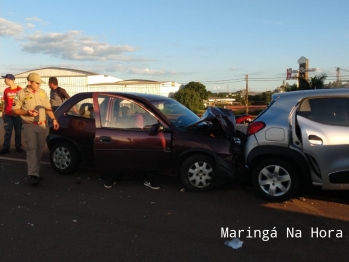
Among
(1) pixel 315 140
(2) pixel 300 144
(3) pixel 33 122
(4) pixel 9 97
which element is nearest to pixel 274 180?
(2) pixel 300 144

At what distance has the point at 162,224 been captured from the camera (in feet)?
15.3

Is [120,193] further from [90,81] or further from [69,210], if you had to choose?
[90,81]

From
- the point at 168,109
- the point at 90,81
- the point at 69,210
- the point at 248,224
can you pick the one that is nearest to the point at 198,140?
the point at 168,109

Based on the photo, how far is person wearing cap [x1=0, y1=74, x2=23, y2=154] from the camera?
884cm

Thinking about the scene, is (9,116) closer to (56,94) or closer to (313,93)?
(56,94)

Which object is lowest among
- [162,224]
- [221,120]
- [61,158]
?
[162,224]

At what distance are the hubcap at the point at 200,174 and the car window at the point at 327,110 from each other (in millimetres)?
1607

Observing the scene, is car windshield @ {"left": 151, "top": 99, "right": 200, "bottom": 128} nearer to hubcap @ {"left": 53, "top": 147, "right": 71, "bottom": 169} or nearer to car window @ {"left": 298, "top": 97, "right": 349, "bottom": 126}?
hubcap @ {"left": 53, "top": 147, "right": 71, "bottom": 169}

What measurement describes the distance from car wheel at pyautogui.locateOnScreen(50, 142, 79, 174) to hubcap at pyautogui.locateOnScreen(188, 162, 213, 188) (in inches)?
90.5

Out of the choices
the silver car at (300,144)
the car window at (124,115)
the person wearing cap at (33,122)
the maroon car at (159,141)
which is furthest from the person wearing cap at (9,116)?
the silver car at (300,144)

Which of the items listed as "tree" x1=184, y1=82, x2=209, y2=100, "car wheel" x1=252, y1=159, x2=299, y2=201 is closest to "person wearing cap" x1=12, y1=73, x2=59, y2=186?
"car wheel" x1=252, y1=159, x2=299, y2=201

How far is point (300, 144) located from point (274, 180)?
632 mm

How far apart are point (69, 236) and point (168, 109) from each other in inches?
124

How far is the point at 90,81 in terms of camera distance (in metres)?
50.9
